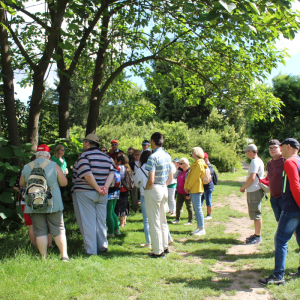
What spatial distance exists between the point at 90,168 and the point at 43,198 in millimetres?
968

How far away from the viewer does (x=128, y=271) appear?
A: 4.22m

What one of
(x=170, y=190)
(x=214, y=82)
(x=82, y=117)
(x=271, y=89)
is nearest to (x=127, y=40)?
(x=214, y=82)

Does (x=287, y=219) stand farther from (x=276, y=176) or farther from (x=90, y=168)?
(x=90, y=168)

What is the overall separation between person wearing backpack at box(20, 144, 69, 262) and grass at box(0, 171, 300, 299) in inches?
13.3

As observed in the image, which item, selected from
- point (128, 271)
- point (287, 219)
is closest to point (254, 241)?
point (287, 219)

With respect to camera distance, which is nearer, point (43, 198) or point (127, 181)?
point (43, 198)

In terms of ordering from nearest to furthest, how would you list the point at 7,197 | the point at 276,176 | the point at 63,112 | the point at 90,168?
the point at 90,168, the point at 276,176, the point at 7,197, the point at 63,112

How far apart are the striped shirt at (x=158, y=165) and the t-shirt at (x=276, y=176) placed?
72.3 inches

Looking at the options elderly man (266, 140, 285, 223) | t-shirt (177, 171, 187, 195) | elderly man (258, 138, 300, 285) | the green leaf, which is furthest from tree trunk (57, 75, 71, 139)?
elderly man (258, 138, 300, 285)

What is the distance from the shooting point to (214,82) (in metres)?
9.91

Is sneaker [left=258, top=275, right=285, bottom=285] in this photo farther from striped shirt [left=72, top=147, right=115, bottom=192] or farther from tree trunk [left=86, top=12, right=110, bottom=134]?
tree trunk [left=86, top=12, right=110, bottom=134]

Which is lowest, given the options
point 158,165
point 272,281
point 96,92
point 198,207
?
point 272,281

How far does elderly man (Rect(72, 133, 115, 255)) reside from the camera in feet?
15.9

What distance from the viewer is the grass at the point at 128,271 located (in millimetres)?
3492
